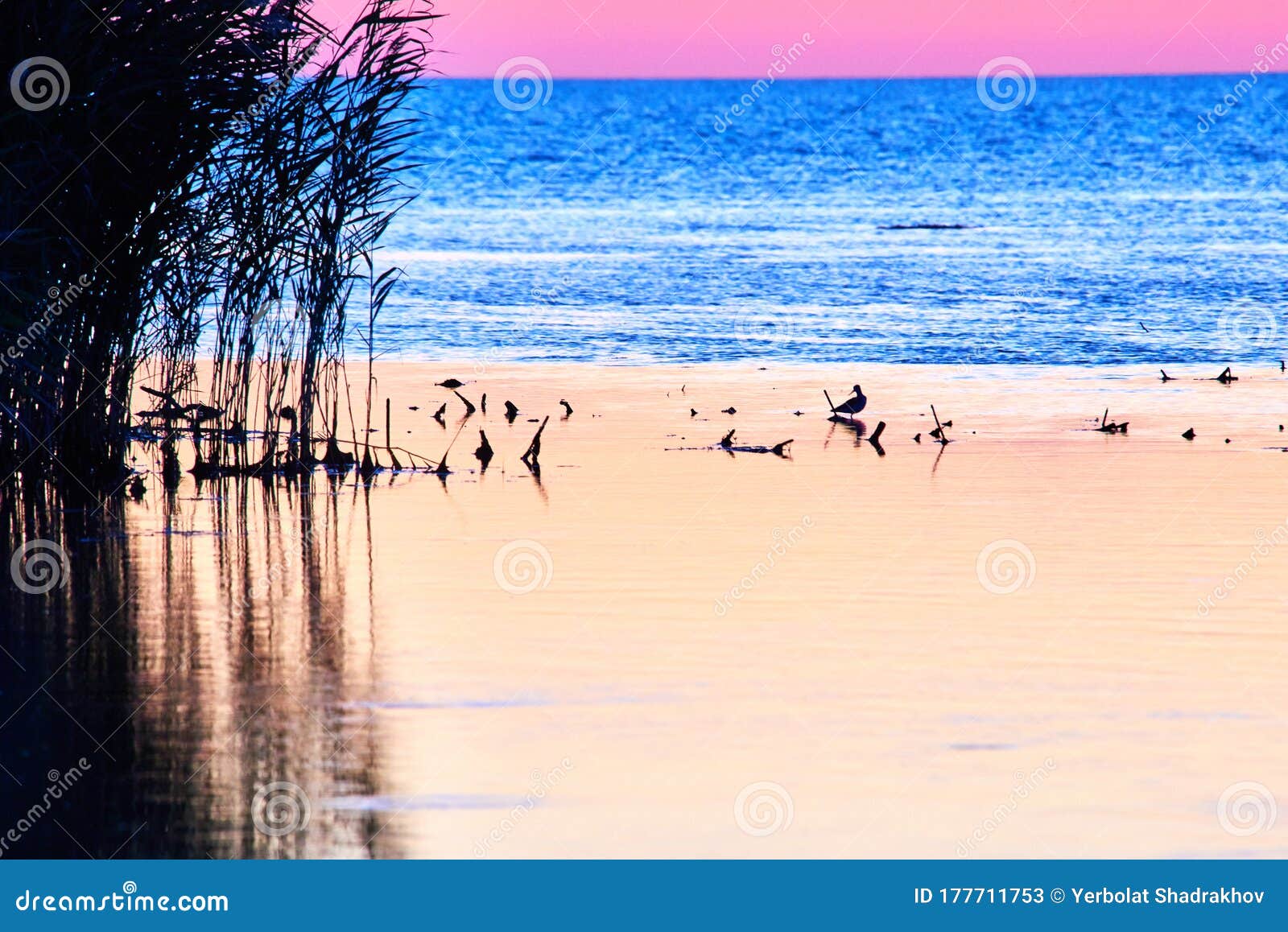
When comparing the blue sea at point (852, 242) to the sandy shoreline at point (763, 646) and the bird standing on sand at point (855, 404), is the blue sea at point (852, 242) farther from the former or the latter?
the sandy shoreline at point (763, 646)

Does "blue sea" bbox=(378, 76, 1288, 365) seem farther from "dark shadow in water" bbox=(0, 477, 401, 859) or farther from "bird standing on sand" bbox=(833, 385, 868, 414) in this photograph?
"dark shadow in water" bbox=(0, 477, 401, 859)

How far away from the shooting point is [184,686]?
8516 mm

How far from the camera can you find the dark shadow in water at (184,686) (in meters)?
6.71

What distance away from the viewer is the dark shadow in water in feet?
22.0

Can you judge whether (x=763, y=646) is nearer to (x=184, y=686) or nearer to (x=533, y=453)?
(x=184, y=686)

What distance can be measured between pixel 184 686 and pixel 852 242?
38722mm

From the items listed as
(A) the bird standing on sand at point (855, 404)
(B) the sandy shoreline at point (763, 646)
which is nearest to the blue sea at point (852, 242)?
(A) the bird standing on sand at point (855, 404)

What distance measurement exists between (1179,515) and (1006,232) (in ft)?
122

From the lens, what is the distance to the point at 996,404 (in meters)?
19.9

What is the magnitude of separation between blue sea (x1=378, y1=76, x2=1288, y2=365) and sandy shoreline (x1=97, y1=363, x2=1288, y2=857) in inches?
360

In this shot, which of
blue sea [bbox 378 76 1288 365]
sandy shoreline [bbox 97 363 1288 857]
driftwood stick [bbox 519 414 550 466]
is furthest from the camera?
blue sea [bbox 378 76 1288 365]

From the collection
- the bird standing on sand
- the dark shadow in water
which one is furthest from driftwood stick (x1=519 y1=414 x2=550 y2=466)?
the bird standing on sand

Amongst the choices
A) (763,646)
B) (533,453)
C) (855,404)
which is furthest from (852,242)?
(763,646)

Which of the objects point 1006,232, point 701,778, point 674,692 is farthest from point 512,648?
point 1006,232
